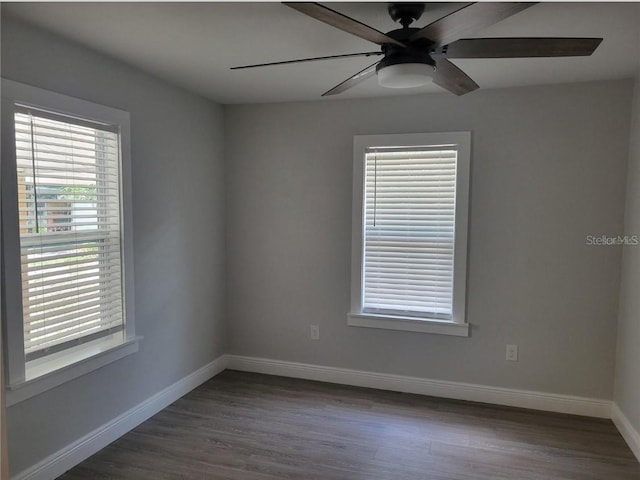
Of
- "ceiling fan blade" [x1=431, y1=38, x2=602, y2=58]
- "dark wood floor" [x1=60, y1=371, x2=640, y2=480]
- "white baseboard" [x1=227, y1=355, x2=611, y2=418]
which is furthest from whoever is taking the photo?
"white baseboard" [x1=227, y1=355, x2=611, y2=418]

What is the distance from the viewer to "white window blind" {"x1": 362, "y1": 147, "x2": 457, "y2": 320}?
3.28 m

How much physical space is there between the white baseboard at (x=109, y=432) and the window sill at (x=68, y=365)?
1.28 feet

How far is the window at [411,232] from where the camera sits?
3244 mm

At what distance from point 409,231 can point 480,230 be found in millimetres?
521

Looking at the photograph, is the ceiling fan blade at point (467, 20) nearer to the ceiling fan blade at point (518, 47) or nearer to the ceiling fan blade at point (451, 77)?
the ceiling fan blade at point (518, 47)

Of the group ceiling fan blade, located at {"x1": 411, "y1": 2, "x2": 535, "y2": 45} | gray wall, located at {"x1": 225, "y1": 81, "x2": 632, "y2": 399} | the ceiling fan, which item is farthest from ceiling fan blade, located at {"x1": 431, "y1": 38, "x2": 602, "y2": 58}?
gray wall, located at {"x1": 225, "y1": 81, "x2": 632, "y2": 399}

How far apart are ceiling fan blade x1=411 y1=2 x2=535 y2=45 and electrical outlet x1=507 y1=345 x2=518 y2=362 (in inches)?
93.1

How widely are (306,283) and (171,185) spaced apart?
53.2 inches

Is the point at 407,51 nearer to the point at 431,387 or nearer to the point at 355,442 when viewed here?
the point at 355,442

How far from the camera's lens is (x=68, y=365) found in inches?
93.0

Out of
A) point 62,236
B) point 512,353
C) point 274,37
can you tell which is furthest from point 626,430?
point 62,236

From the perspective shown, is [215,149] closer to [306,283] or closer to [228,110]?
[228,110]

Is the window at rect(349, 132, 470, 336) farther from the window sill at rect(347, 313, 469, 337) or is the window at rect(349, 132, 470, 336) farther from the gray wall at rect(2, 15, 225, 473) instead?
the gray wall at rect(2, 15, 225, 473)

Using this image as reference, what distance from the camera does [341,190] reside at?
11.5 feet
